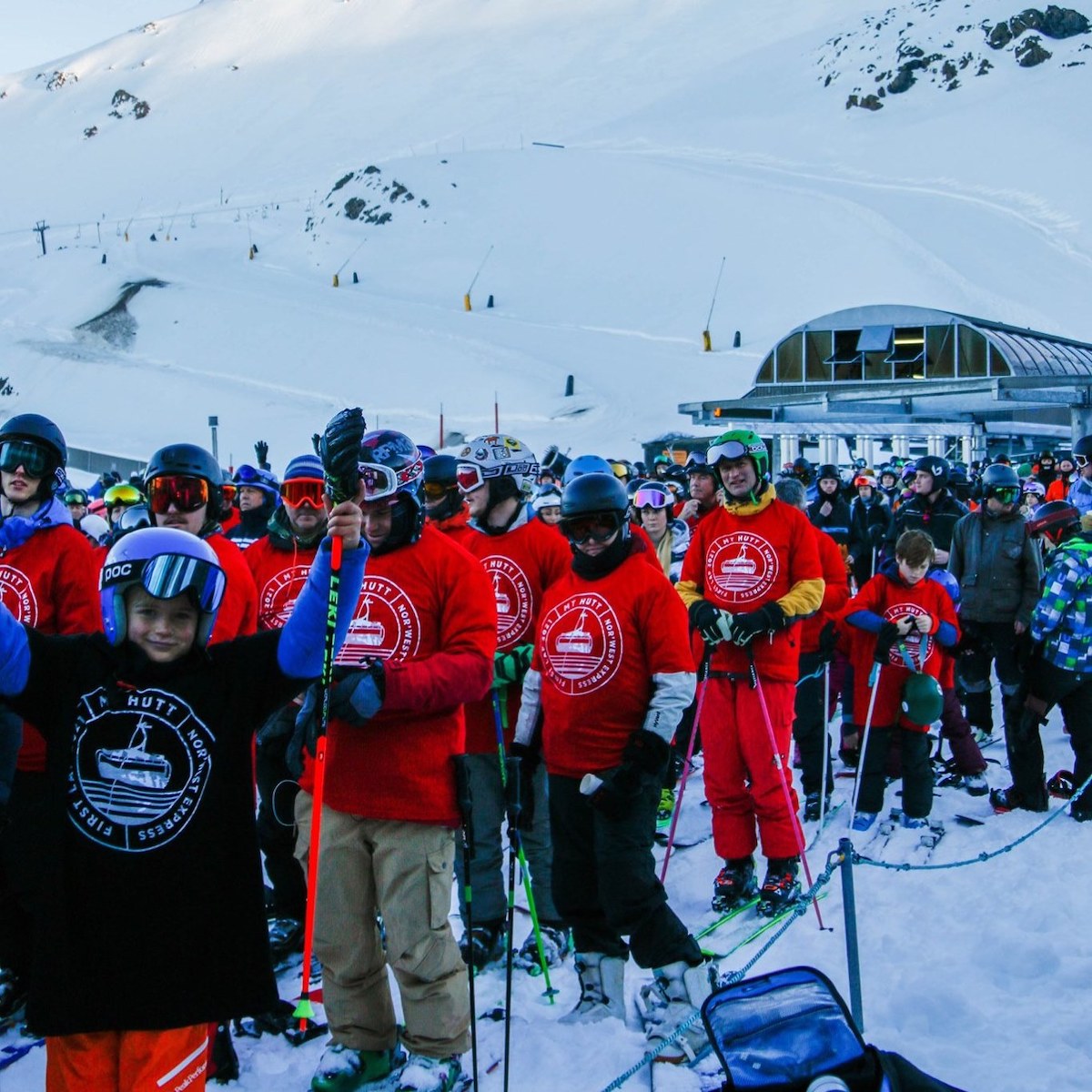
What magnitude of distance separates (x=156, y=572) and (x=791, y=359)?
37076 mm

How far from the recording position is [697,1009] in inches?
164

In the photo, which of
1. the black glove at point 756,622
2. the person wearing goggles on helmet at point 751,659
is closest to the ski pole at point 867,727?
the person wearing goggles on helmet at point 751,659

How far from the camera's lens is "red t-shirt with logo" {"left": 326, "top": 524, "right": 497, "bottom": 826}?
3.78 m

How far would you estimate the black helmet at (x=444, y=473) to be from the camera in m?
5.46

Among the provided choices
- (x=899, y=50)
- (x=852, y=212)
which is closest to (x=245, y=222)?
(x=852, y=212)

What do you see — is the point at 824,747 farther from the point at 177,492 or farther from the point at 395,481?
the point at 177,492

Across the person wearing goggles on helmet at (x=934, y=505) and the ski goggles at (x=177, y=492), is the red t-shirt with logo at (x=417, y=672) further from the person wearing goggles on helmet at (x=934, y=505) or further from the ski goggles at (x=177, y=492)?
the person wearing goggles on helmet at (x=934, y=505)

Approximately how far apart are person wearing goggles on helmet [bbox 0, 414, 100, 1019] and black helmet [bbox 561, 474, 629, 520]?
1.79m

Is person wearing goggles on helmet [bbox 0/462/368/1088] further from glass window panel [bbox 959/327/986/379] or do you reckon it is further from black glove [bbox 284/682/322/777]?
glass window panel [bbox 959/327/986/379]

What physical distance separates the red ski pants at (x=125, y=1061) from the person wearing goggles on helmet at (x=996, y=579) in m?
6.63

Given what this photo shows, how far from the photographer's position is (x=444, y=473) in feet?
18.0

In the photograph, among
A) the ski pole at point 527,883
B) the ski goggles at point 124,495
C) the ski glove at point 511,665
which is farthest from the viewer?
the ski goggles at point 124,495

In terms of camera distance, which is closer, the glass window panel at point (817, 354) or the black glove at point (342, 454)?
the black glove at point (342, 454)

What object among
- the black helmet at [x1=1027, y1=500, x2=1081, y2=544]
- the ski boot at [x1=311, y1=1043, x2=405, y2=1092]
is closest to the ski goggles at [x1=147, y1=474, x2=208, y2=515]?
the ski boot at [x1=311, y1=1043, x2=405, y2=1092]
